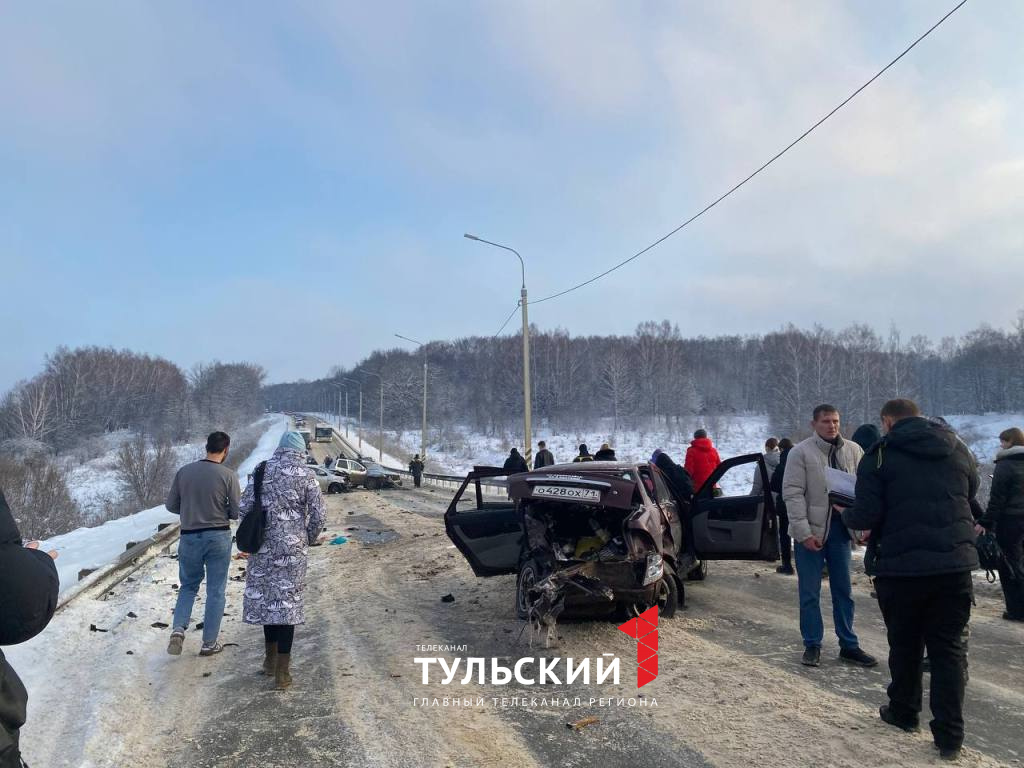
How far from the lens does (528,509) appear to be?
249 inches

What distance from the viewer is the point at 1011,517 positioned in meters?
6.33

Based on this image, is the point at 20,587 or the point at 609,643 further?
the point at 609,643

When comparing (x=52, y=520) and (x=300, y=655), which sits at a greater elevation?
(x=300, y=655)

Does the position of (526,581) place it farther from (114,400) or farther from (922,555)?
(114,400)

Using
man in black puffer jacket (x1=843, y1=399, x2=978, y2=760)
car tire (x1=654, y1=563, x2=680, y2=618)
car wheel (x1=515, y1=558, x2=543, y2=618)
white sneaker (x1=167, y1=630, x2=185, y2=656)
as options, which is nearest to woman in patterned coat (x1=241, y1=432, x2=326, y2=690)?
white sneaker (x1=167, y1=630, x2=185, y2=656)

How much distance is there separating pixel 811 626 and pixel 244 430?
10911cm

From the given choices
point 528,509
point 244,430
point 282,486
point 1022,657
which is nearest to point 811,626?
point 1022,657

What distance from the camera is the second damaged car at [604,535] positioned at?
565cm

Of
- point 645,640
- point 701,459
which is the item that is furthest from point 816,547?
point 701,459

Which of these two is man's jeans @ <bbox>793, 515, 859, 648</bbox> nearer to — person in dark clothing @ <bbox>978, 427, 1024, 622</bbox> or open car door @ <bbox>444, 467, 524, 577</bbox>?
person in dark clothing @ <bbox>978, 427, 1024, 622</bbox>

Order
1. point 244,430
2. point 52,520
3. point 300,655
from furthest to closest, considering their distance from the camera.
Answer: point 244,430 → point 52,520 → point 300,655

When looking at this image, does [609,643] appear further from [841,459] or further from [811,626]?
[841,459]

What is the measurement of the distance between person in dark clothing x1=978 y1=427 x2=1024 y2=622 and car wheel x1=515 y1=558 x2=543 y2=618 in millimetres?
4240

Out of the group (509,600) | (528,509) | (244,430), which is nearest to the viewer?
(528,509)
